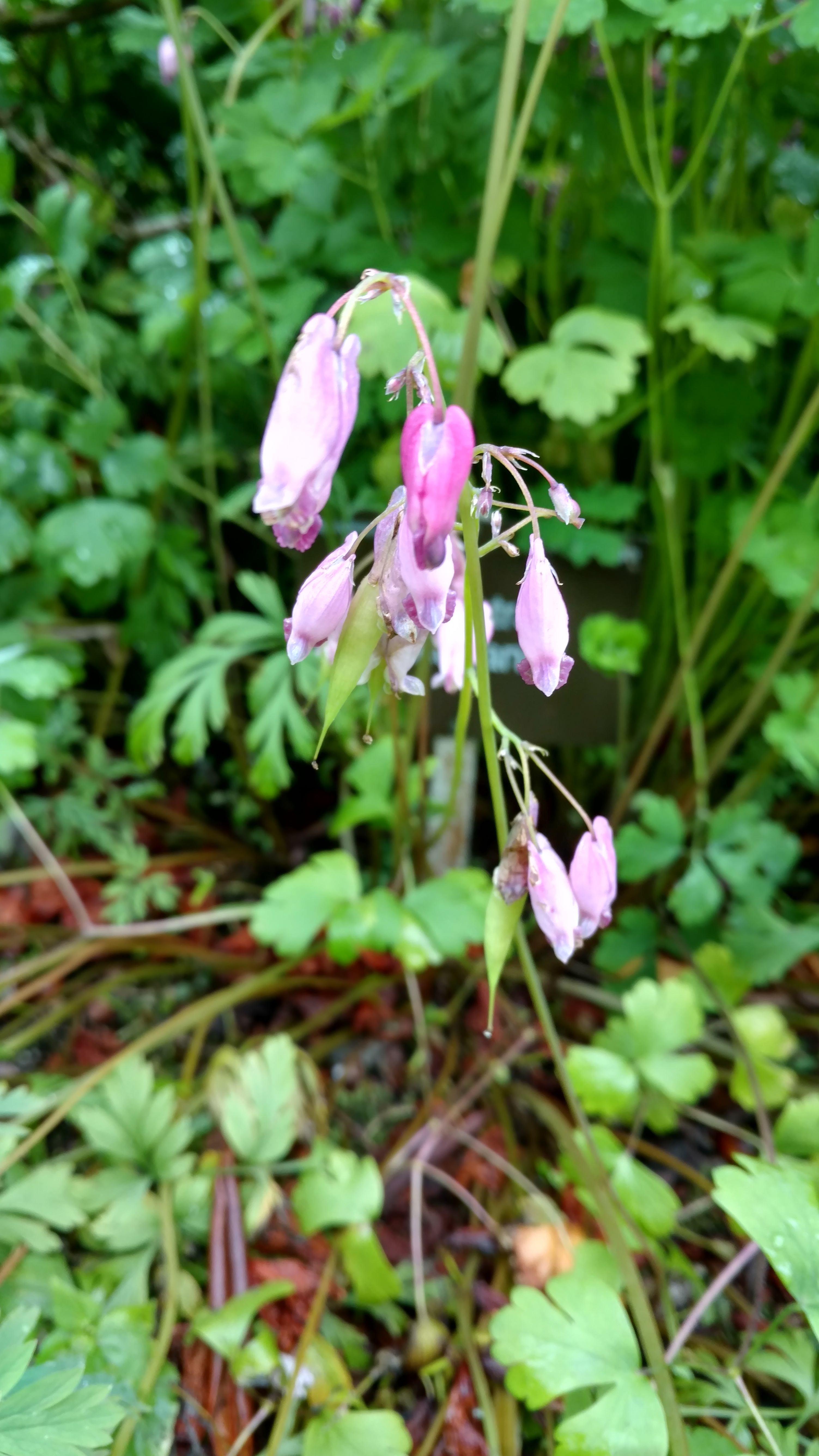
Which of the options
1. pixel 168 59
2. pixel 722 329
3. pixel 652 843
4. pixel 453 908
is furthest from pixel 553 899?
pixel 168 59

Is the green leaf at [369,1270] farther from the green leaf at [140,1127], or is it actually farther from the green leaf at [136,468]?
the green leaf at [136,468]

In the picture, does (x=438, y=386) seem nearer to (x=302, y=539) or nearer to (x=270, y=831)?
(x=302, y=539)

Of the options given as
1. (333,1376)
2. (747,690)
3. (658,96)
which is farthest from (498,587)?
(658,96)

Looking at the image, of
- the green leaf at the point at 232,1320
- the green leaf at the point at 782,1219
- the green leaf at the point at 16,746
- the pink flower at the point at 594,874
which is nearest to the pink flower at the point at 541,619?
the pink flower at the point at 594,874

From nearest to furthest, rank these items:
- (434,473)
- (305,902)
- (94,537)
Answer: (434,473)
(305,902)
(94,537)

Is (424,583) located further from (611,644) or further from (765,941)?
(765,941)

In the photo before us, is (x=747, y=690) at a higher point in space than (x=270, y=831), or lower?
higher
